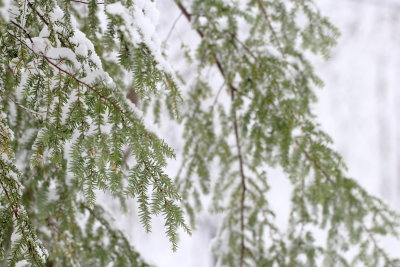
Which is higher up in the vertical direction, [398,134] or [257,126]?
[398,134]

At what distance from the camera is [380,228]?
2748 mm

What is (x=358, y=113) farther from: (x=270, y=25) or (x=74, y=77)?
(x=74, y=77)

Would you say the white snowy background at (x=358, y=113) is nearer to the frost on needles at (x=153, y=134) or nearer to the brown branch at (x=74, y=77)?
the frost on needles at (x=153, y=134)

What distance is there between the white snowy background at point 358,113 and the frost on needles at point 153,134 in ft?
16.7

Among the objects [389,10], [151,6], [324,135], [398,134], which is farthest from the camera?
[398,134]

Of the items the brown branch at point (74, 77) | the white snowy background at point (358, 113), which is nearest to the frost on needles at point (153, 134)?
the brown branch at point (74, 77)

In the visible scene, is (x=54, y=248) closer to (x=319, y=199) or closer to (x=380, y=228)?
(x=319, y=199)

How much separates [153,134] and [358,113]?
8.14m

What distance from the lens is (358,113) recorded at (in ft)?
28.4

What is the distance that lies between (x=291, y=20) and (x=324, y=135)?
770 millimetres

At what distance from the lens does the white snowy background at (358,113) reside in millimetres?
7738

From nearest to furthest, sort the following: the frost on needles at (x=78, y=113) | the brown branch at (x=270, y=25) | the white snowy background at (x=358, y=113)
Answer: the frost on needles at (x=78, y=113) → the brown branch at (x=270, y=25) → the white snowy background at (x=358, y=113)

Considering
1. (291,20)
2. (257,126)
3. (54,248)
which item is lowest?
(54,248)

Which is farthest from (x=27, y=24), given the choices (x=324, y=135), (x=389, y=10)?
(x=389, y=10)
